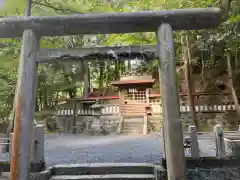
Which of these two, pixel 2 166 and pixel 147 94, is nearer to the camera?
pixel 2 166

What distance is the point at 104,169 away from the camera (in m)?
6.80

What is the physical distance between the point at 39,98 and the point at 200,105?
1632 cm

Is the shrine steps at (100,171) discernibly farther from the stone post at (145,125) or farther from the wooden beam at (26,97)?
the stone post at (145,125)

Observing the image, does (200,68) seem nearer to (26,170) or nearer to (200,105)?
(200,105)

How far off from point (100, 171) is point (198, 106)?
1551cm

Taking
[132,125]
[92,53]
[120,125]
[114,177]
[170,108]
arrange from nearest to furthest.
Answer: [170,108]
[92,53]
[114,177]
[120,125]
[132,125]

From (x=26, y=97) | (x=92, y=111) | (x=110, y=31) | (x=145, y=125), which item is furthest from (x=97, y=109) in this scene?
(x=26, y=97)

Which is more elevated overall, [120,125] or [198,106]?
[198,106]

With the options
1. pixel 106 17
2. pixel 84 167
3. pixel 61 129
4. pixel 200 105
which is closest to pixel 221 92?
pixel 200 105

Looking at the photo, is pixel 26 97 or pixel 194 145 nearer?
pixel 26 97

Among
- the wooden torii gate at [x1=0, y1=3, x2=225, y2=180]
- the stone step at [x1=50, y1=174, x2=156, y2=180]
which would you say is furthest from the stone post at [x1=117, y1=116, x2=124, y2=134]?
the wooden torii gate at [x1=0, y1=3, x2=225, y2=180]

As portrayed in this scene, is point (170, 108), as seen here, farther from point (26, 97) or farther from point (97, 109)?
point (97, 109)

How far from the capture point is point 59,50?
5.05m

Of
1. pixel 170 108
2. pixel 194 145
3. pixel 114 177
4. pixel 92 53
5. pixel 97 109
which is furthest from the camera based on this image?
pixel 97 109
